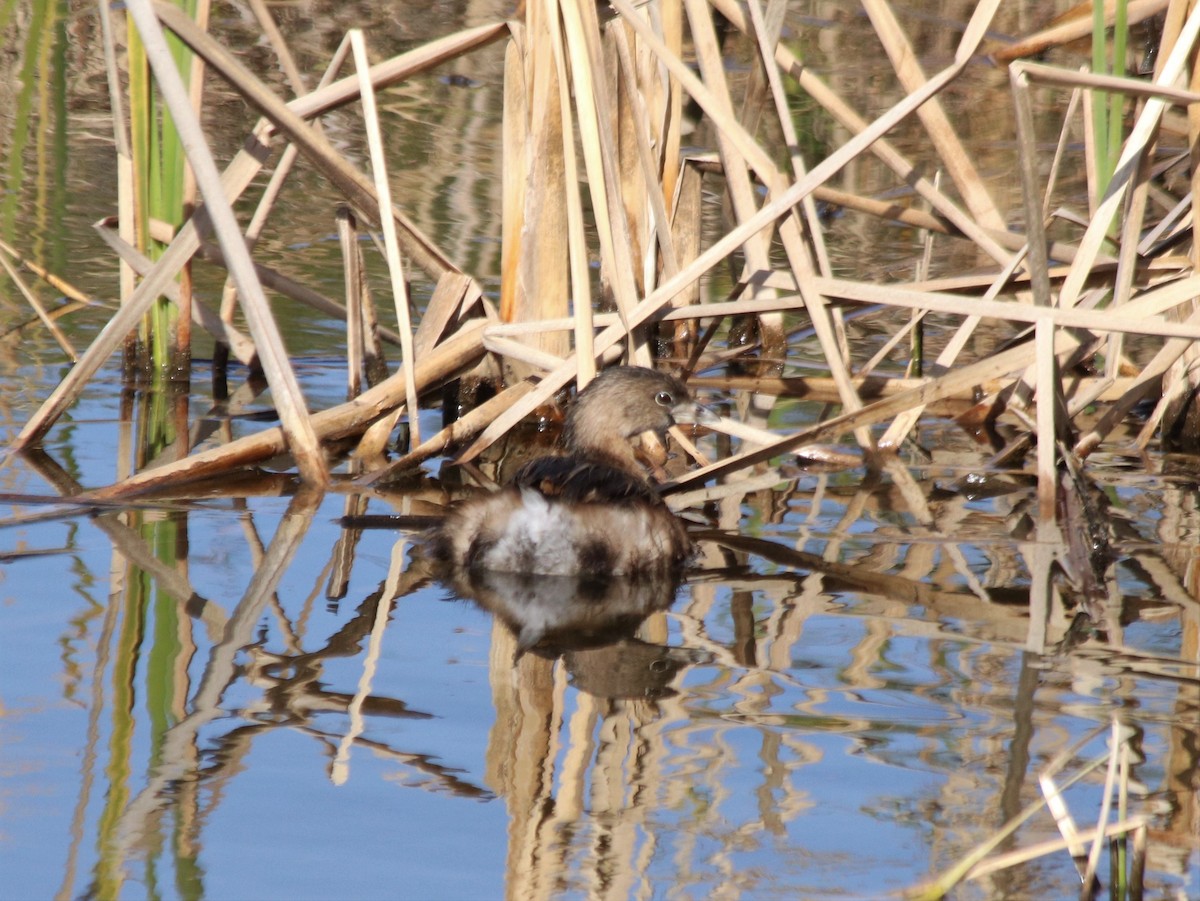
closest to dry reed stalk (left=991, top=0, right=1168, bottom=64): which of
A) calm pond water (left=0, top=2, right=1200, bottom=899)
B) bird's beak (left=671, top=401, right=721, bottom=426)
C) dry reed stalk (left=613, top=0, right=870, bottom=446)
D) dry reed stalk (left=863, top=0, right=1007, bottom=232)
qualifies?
dry reed stalk (left=863, top=0, right=1007, bottom=232)

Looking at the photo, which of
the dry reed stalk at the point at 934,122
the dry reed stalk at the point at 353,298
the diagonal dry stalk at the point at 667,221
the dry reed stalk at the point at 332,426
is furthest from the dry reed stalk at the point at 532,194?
the dry reed stalk at the point at 934,122

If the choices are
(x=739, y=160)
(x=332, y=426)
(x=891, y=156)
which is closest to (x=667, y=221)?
(x=739, y=160)

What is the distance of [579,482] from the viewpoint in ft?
15.1

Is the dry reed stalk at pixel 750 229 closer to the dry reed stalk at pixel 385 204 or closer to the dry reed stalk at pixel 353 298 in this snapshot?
the dry reed stalk at pixel 385 204

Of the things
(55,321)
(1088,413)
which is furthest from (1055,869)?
(55,321)

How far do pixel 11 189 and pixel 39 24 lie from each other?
10.3 feet

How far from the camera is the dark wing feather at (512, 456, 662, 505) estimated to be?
4.58m

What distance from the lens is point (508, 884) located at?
8.97ft

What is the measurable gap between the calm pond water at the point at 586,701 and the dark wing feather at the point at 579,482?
10.4 inches

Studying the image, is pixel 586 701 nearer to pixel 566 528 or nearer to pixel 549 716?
pixel 549 716

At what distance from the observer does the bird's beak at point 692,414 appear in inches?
220

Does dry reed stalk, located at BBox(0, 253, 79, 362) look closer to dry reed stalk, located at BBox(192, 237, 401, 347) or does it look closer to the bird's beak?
dry reed stalk, located at BBox(192, 237, 401, 347)

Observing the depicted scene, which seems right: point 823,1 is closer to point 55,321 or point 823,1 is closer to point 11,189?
point 11,189

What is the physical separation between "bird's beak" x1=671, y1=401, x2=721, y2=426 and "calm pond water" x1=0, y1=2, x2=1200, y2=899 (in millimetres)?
Answer: 266
